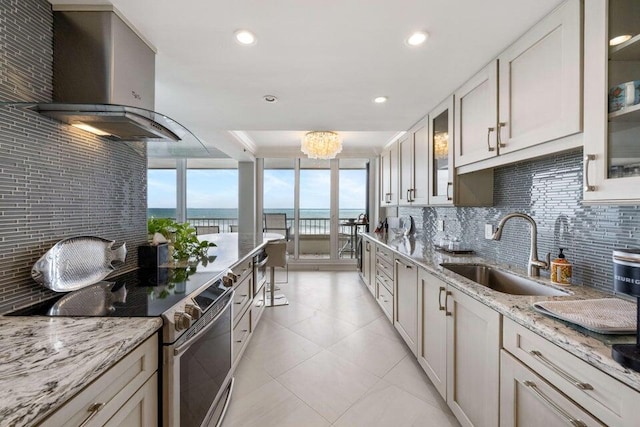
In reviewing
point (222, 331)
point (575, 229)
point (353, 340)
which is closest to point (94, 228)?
point (222, 331)

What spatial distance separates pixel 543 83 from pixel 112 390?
2.12 metres

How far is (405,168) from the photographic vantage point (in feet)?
11.7

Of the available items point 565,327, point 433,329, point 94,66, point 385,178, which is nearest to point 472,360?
point 433,329

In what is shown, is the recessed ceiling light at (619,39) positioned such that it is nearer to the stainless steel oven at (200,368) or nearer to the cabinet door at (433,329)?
the cabinet door at (433,329)

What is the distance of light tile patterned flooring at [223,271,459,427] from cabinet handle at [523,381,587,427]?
895 mm

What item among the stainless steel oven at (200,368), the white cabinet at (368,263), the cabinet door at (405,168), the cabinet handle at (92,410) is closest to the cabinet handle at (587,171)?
the stainless steel oven at (200,368)

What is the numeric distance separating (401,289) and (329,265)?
3341mm

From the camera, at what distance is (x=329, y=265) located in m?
5.89

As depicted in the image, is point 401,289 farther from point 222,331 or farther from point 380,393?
point 222,331

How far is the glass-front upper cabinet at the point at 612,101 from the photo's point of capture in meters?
1.00

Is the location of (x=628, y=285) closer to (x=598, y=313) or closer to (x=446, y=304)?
(x=598, y=313)

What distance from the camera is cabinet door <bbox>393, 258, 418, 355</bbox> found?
2257 millimetres

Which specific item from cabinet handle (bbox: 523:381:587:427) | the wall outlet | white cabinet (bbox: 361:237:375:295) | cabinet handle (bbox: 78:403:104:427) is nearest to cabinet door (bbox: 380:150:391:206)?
white cabinet (bbox: 361:237:375:295)

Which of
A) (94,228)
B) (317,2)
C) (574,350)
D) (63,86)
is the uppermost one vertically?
(317,2)
